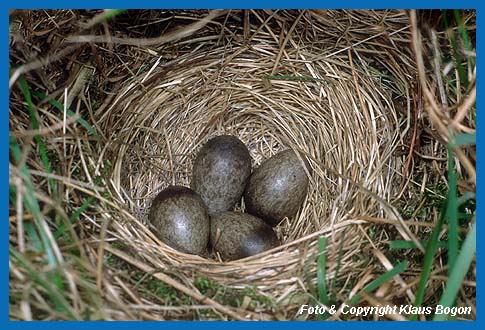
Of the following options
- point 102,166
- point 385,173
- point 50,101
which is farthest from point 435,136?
point 50,101

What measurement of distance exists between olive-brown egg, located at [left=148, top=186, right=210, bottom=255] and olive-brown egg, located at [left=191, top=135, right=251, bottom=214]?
12 centimetres

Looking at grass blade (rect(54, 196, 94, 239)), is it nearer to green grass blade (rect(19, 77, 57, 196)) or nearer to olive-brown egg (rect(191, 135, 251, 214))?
green grass blade (rect(19, 77, 57, 196))

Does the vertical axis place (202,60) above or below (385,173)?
above

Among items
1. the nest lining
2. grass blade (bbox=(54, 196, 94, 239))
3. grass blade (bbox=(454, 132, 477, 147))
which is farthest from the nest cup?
grass blade (bbox=(454, 132, 477, 147))

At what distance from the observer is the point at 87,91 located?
70.9 inches

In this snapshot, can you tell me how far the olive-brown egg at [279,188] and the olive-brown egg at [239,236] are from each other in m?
0.06

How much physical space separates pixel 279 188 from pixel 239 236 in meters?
0.22

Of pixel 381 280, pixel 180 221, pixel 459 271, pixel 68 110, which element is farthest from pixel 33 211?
pixel 459 271

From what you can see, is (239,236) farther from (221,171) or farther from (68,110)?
(68,110)

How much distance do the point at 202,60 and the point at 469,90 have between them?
0.90 meters

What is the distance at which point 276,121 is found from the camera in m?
2.08

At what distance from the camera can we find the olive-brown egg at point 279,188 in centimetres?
192

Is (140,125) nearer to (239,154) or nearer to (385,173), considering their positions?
(239,154)

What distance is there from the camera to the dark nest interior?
138cm
